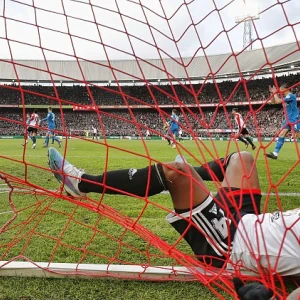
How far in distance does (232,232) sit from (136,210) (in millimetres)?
1782

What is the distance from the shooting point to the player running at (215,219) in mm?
1752

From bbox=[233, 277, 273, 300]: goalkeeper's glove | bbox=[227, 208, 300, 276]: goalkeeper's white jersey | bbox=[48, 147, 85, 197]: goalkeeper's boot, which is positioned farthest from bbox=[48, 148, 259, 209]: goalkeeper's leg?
bbox=[233, 277, 273, 300]: goalkeeper's glove

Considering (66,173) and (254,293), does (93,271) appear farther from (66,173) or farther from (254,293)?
(254,293)

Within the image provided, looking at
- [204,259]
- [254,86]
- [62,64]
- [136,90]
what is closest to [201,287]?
[204,259]

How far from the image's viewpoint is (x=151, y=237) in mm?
2029

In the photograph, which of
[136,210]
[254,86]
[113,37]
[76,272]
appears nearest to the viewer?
[76,272]

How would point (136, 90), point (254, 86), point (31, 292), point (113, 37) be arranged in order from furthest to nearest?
point (136, 90), point (254, 86), point (113, 37), point (31, 292)

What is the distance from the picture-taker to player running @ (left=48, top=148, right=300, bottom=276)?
5.75 ft

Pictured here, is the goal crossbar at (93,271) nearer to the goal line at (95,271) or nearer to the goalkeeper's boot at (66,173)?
the goal line at (95,271)

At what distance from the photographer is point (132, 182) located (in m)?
2.07

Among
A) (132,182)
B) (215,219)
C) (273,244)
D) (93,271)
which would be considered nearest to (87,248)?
(93,271)

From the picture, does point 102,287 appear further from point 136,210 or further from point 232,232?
point 136,210

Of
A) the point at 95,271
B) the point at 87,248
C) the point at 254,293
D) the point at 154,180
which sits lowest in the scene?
the point at 87,248

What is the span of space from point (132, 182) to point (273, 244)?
0.79 meters
